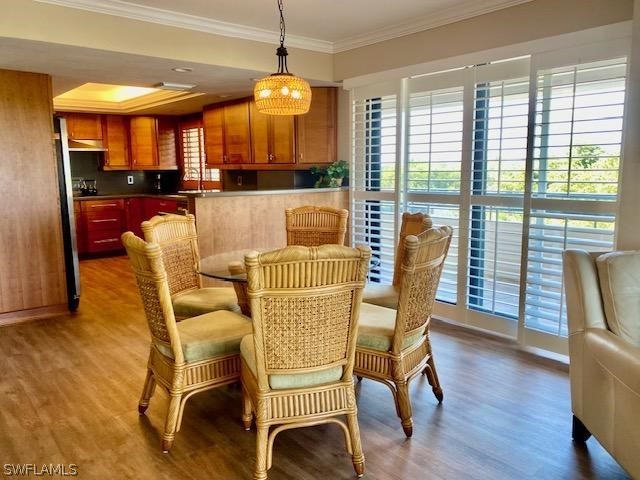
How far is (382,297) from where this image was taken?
318cm

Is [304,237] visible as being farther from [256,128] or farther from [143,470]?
[256,128]

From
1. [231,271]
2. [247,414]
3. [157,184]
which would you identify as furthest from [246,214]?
[157,184]

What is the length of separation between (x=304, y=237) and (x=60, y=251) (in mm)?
2482

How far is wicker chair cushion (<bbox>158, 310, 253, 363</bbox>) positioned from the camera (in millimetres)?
2377

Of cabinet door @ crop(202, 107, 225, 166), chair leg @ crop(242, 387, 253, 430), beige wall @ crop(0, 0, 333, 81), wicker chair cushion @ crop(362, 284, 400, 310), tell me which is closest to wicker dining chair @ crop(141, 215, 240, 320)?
chair leg @ crop(242, 387, 253, 430)

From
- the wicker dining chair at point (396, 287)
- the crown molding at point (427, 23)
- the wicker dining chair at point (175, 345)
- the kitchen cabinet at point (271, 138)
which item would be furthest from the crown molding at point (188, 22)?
the wicker dining chair at point (396, 287)

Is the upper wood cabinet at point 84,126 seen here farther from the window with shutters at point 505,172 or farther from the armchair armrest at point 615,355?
the armchair armrest at point 615,355

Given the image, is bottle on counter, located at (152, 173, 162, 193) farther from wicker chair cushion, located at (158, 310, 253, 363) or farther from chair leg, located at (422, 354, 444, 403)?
chair leg, located at (422, 354, 444, 403)

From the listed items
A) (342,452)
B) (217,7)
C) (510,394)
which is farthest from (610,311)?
(217,7)

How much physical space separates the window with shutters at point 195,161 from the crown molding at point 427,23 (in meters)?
3.46

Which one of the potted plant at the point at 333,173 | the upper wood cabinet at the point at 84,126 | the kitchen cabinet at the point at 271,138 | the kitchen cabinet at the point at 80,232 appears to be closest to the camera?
the potted plant at the point at 333,173

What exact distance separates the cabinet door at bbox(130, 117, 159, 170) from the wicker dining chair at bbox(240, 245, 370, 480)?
6497mm

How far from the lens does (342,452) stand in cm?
232

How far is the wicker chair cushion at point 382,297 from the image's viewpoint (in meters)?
3.15
